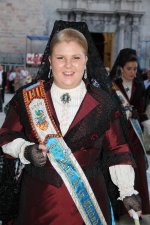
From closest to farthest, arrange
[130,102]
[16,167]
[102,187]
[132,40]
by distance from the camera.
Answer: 1. [102,187]
2. [16,167]
3. [130,102]
4. [132,40]

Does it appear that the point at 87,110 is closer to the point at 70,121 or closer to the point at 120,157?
the point at 70,121

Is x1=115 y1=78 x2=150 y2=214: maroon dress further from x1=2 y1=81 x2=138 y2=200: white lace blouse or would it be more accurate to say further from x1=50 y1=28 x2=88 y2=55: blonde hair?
x1=50 y1=28 x2=88 y2=55: blonde hair

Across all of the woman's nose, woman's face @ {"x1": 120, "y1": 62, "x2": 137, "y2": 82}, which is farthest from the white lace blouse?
woman's face @ {"x1": 120, "y1": 62, "x2": 137, "y2": 82}

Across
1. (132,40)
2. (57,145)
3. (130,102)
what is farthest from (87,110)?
(132,40)

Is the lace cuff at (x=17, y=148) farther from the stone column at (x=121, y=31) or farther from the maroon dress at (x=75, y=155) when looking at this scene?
the stone column at (x=121, y=31)

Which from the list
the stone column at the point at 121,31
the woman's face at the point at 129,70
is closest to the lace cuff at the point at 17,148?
the woman's face at the point at 129,70

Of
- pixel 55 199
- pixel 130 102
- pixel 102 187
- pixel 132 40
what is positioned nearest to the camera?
pixel 55 199

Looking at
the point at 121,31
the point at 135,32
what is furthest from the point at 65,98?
the point at 135,32

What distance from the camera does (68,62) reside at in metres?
2.36

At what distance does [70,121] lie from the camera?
95.7 inches

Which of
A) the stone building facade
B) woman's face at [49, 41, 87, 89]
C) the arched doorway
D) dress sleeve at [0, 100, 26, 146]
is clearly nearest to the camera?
woman's face at [49, 41, 87, 89]

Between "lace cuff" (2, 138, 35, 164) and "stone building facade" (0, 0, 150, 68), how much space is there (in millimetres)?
21287

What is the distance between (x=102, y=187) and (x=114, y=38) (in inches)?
855

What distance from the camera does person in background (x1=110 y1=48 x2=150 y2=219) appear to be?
439 centimetres
